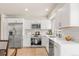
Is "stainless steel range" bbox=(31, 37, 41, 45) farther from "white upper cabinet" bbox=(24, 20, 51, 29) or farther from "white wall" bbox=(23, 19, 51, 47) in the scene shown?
"white upper cabinet" bbox=(24, 20, 51, 29)

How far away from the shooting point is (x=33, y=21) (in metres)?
8.59

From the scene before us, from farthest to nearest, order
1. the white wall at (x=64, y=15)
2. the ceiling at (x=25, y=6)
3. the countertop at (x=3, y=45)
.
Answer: the ceiling at (x=25, y=6), the countertop at (x=3, y=45), the white wall at (x=64, y=15)

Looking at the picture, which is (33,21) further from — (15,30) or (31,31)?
(15,30)

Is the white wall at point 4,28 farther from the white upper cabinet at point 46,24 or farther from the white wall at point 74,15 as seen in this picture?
the white wall at point 74,15

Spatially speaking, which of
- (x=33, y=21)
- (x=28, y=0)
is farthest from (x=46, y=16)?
(x=28, y=0)

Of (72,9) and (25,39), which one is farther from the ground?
(72,9)

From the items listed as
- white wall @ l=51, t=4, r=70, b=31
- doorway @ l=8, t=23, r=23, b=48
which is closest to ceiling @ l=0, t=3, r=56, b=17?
white wall @ l=51, t=4, r=70, b=31

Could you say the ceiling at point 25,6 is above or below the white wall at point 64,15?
above

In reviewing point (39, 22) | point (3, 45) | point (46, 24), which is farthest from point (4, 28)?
point (3, 45)

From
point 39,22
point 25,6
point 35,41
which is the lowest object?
point 35,41

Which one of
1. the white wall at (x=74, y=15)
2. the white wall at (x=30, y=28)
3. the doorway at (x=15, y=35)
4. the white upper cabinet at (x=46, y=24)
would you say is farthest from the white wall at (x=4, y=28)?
the white wall at (x=74, y=15)

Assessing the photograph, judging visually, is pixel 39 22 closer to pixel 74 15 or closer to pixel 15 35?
pixel 15 35

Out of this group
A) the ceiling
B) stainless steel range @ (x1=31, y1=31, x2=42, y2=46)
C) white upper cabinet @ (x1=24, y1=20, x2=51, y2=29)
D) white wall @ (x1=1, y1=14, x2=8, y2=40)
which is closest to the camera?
the ceiling

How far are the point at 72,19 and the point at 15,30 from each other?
5.32 metres
